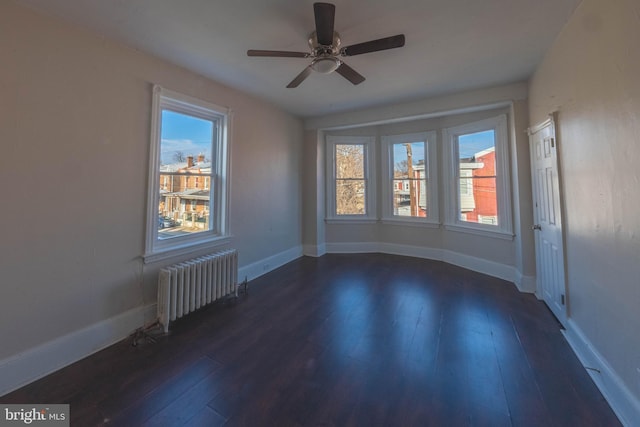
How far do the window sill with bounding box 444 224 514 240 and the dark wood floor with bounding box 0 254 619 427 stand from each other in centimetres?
98

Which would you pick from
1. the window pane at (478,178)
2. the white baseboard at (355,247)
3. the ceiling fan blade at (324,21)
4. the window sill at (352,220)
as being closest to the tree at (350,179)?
the window sill at (352,220)

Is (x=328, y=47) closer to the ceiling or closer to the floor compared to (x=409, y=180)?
closer to the ceiling

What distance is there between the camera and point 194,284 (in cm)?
258

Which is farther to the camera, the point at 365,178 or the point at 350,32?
the point at 365,178

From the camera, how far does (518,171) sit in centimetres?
325

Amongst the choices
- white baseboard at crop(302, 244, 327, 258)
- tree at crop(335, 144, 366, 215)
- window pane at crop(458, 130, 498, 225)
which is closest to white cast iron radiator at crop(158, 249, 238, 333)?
white baseboard at crop(302, 244, 327, 258)

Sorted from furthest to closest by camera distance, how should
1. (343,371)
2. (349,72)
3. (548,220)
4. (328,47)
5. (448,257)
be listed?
(448,257) < (548,220) < (349,72) < (328,47) < (343,371)

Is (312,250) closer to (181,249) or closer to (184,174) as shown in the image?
(181,249)

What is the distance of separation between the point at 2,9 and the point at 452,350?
4.15 meters

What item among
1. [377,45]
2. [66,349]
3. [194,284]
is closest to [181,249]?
[194,284]

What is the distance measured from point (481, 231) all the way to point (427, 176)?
136cm

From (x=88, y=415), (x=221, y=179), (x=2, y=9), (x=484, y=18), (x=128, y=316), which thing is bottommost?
(x=88, y=415)

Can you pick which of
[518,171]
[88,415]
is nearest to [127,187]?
[88,415]

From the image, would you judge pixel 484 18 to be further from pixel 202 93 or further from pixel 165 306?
pixel 165 306
